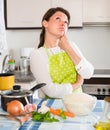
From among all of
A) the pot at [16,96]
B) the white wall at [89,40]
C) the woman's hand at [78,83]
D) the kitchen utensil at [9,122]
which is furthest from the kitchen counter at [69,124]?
the white wall at [89,40]

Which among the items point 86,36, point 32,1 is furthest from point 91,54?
point 32,1

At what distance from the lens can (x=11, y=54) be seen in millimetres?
3467

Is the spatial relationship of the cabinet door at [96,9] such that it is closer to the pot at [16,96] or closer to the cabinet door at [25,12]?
the cabinet door at [25,12]

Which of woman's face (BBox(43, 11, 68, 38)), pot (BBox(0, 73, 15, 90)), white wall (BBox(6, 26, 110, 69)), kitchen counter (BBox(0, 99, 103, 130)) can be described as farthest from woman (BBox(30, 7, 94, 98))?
white wall (BBox(6, 26, 110, 69))

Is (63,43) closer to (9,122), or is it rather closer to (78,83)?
(78,83)

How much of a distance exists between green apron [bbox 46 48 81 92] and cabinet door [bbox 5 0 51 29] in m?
1.27

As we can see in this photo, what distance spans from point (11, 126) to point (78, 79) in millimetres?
883

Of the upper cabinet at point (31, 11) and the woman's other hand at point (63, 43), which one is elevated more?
the upper cabinet at point (31, 11)

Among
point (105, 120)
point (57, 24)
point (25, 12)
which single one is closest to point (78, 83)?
point (57, 24)

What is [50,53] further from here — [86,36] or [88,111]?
[86,36]

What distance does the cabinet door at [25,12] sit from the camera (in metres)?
3.10

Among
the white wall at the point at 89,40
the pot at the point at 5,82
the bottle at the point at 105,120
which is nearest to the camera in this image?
the bottle at the point at 105,120

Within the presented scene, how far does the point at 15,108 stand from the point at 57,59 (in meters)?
0.75

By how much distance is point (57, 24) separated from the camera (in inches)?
75.1
